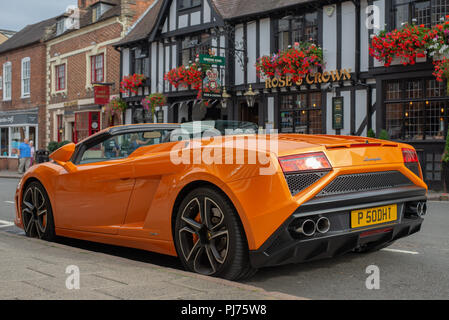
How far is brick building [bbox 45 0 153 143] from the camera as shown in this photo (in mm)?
26969

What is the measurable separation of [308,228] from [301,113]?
48.5 feet

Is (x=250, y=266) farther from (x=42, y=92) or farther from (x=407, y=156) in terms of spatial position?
(x=42, y=92)

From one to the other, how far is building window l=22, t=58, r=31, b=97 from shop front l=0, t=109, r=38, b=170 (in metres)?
1.40

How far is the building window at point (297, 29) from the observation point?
1764 centimetres

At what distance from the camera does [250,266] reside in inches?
158

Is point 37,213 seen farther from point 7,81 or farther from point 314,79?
point 7,81

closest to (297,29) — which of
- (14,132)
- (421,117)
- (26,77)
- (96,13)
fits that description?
(421,117)

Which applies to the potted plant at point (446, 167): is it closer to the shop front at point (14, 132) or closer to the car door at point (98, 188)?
the car door at point (98, 188)

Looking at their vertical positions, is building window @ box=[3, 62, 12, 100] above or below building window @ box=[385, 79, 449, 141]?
above

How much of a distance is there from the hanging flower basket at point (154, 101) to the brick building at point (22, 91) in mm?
12276

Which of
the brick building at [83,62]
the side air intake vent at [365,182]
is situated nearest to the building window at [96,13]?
the brick building at [83,62]

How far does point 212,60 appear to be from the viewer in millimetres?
19312

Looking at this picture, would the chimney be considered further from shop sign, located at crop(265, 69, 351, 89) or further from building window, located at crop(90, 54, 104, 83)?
shop sign, located at crop(265, 69, 351, 89)

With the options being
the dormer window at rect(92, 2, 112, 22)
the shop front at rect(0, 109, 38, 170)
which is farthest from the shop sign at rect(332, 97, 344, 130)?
the shop front at rect(0, 109, 38, 170)
